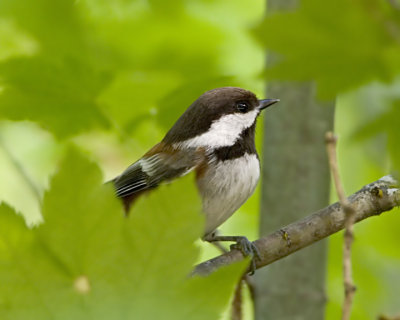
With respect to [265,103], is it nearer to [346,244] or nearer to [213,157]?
[213,157]

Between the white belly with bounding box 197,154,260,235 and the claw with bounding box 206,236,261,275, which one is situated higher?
the white belly with bounding box 197,154,260,235

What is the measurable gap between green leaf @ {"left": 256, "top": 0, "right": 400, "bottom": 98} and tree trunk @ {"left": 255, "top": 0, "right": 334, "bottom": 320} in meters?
0.71

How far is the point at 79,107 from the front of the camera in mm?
1502

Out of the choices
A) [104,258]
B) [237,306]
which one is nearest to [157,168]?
[237,306]

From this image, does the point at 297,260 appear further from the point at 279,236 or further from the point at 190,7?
the point at 190,7

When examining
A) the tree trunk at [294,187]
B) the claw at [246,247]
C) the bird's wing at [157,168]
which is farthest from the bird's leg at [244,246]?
the bird's wing at [157,168]

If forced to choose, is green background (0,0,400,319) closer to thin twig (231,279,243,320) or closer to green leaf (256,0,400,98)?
green leaf (256,0,400,98)

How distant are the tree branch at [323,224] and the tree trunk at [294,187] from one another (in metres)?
0.50

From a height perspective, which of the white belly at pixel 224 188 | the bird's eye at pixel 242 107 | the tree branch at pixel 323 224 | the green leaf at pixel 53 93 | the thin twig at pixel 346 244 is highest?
the bird's eye at pixel 242 107

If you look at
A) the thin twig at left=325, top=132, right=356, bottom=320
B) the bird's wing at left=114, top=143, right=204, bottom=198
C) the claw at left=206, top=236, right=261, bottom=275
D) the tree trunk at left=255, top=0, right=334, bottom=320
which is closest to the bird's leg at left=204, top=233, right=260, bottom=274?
the claw at left=206, top=236, right=261, bottom=275

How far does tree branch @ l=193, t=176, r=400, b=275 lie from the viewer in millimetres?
1257

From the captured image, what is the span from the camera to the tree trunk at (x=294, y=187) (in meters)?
1.78

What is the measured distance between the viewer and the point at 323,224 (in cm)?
127

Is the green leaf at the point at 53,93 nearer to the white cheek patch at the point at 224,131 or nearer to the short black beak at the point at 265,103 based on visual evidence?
the white cheek patch at the point at 224,131
